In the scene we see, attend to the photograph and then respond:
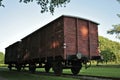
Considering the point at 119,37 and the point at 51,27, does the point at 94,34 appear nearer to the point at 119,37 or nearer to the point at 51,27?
the point at 51,27

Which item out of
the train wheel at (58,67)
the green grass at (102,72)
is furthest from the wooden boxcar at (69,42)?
the green grass at (102,72)

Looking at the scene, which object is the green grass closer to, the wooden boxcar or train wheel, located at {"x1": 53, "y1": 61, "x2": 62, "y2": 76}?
the wooden boxcar

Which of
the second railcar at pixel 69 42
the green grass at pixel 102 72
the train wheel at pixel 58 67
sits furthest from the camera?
the green grass at pixel 102 72

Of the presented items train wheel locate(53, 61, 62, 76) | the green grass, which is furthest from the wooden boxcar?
the green grass

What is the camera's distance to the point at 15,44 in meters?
37.1

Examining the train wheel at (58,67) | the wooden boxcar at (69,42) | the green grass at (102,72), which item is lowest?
the green grass at (102,72)

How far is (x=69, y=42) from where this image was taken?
64.4 feet

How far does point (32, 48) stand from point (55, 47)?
7.14 meters

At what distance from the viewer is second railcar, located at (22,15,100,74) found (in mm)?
19516

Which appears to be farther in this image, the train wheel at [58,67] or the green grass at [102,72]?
the green grass at [102,72]

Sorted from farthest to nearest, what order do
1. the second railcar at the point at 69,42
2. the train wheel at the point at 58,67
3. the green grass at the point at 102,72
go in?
the green grass at the point at 102,72
the train wheel at the point at 58,67
the second railcar at the point at 69,42

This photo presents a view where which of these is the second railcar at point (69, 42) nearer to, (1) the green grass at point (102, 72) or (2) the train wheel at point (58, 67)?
(2) the train wheel at point (58, 67)

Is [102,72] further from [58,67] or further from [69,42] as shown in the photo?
[69,42]

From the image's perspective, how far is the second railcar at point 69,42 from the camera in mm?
19516
